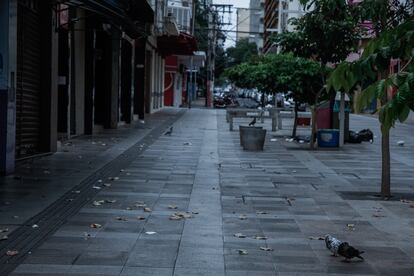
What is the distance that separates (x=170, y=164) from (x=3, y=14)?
4.76m

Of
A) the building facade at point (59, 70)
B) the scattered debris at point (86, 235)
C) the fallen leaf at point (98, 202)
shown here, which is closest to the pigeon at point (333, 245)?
the scattered debris at point (86, 235)

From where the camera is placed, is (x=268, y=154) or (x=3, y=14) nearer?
(x=3, y=14)

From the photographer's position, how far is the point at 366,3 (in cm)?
880

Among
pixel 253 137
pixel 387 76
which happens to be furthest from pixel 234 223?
pixel 253 137

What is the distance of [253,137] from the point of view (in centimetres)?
1739

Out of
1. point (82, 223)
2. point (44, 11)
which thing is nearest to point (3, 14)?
point (44, 11)

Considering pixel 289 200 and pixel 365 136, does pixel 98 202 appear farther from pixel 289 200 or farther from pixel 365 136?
pixel 365 136

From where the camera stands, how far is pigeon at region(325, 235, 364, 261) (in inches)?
244

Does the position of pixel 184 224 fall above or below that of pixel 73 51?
below

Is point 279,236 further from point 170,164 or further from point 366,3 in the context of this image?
point 170,164

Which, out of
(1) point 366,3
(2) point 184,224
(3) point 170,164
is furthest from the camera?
(3) point 170,164

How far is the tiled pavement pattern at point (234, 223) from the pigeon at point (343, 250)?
8 cm

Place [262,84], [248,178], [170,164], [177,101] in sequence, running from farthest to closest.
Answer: [177,101] < [262,84] < [170,164] < [248,178]

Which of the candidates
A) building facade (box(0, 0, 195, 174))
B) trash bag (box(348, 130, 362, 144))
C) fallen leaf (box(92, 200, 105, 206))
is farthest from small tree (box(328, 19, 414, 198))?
trash bag (box(348, 130, 362, 144))
